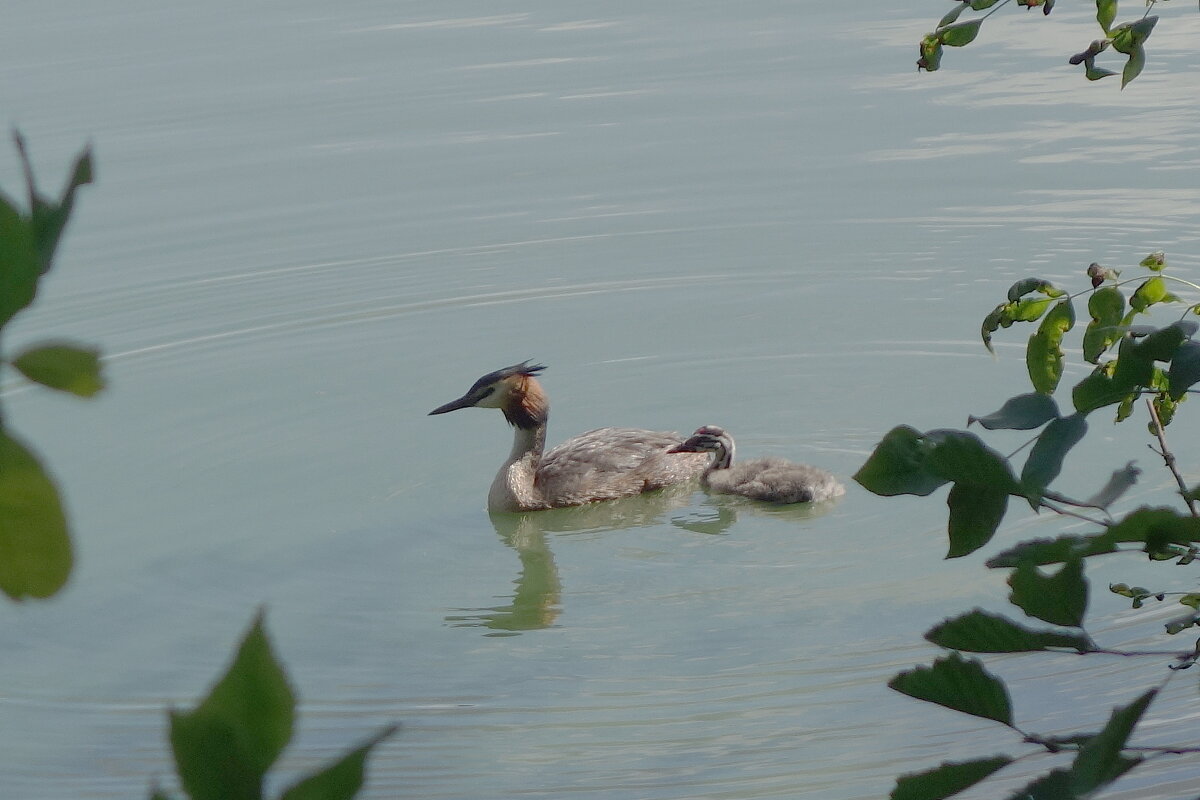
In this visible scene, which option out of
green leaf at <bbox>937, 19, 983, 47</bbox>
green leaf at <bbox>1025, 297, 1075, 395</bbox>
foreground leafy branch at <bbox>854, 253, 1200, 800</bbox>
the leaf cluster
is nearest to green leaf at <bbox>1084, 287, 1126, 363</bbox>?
green leaf at <bbox>1025, 297, 1075, 395</bbox>

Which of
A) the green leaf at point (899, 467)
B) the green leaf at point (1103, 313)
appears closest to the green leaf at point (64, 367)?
the green leaf at point (899, 467)

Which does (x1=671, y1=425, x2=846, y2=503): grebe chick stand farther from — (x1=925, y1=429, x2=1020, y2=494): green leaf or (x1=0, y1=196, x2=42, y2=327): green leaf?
(x1=0, y1=196, x2=42, y2=327): green leaf

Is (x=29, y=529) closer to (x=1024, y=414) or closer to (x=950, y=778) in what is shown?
(x=950, y=778)

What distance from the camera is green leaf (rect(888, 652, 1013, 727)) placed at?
1274 mm

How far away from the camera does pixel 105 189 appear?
1140 cm

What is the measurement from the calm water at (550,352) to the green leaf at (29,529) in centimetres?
1

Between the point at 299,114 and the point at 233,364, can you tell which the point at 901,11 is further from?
the point at 233,364

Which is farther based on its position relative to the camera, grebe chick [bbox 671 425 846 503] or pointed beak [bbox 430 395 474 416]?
pointed beak [bbox 430 395 474 416]

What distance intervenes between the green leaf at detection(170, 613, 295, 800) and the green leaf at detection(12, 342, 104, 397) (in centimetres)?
11

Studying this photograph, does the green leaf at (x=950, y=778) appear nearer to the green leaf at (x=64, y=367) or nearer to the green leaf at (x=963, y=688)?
the green leaf at (x=963, y=688)

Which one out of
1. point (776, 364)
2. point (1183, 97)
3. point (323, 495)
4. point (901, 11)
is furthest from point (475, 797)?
point (901, 11)

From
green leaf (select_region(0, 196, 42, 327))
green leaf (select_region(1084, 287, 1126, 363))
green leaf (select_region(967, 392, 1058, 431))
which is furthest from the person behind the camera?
green leaf (select_region(1084, 287, 1126, 363))

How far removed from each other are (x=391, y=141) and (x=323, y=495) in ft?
17.2

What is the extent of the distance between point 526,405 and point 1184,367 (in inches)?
239
